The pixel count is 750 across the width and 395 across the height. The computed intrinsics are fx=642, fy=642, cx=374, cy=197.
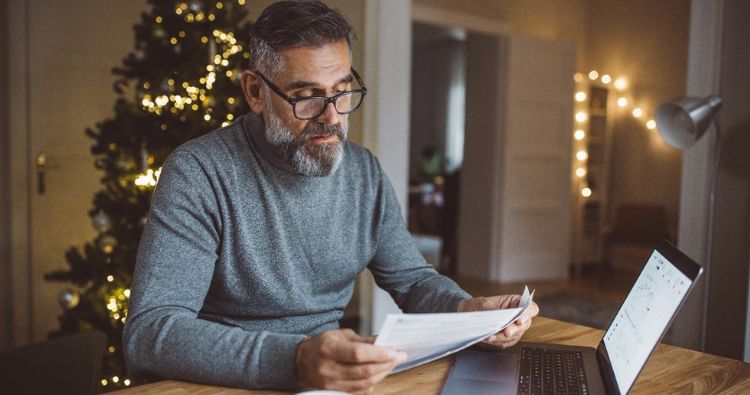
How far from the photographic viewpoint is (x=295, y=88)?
Answer: 1307 millimetres

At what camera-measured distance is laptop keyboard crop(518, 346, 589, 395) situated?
1.04 metres

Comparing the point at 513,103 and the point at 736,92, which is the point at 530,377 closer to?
the point at 736,92

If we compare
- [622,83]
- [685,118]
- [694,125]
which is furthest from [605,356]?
[622,83]

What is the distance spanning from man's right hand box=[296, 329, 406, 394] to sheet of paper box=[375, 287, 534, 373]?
21mm

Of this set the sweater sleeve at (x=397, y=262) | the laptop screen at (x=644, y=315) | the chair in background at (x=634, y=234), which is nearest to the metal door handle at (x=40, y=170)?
the sweater sleeve at (x=397, y=262)

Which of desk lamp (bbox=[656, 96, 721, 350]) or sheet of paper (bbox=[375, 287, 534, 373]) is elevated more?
desk lamp (bbox=[656, 96, 721, 350])

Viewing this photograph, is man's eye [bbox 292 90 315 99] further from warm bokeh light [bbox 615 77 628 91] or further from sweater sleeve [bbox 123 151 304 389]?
warm bokeh light [bbox 615 77 628 91]

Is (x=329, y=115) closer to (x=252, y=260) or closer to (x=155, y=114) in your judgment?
(x=252, y=260)

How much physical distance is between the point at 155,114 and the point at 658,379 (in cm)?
215

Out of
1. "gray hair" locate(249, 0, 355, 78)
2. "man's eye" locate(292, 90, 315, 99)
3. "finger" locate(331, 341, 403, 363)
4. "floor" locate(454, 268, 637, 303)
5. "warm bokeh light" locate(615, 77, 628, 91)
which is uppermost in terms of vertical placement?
"warm bokeh light" locate(615, 77, 628, 91)

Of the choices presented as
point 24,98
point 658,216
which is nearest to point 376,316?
point 24,98

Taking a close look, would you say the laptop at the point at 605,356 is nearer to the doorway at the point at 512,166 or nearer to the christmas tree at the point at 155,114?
the christmas tree at the point at 155,114

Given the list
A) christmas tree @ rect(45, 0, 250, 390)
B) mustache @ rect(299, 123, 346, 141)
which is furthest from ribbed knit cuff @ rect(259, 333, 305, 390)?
christmas tree @ rect(45, 0, 250, 390)

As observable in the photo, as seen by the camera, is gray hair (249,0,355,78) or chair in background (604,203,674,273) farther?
chair in background (604,203,674,273)
